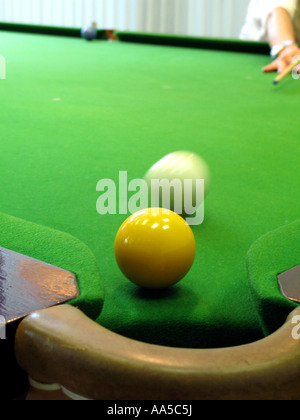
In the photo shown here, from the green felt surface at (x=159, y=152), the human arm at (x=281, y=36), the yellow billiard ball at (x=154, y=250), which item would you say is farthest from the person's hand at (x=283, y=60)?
the yellow billiard ball at (x=154, y=250)

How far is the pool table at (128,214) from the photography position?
0.78 m

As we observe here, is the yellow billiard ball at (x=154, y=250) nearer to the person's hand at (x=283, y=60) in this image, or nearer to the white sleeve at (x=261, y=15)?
the person's hand at (x=283, y=60)

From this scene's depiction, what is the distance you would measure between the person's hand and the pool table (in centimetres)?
10

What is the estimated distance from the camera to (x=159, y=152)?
201 cm

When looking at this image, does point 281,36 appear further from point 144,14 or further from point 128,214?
point 144,14

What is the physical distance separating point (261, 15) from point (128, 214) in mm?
3552

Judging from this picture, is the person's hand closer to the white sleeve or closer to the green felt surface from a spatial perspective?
the green felt surface

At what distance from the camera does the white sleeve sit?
4.49 metres

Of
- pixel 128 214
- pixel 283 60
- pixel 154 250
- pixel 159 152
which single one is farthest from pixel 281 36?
pixel 154 250

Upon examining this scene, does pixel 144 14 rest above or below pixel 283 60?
below

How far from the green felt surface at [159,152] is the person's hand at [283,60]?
13cm

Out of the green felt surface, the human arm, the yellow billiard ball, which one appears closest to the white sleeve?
the human arm

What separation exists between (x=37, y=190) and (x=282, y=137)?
1.06 m

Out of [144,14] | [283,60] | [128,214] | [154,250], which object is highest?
[154,250]
